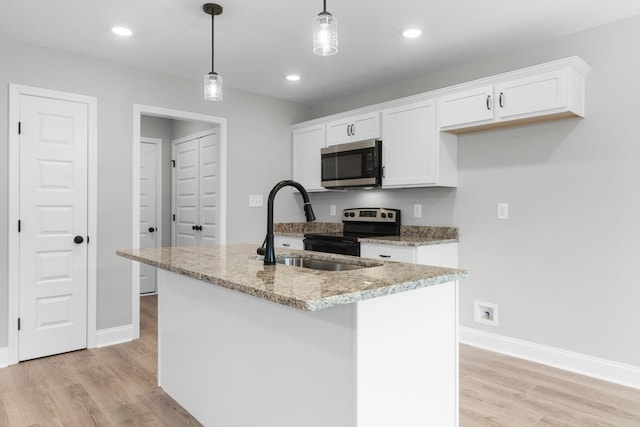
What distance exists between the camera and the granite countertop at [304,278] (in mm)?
1208

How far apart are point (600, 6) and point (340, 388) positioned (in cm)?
280

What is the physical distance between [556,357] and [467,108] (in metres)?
1.98

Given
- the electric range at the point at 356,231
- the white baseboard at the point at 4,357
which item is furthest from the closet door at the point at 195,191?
the white baseboard at the point at 4,357

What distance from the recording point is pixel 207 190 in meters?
5.01

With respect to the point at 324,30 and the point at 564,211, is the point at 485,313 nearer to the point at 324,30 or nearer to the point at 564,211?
the point at 564,211

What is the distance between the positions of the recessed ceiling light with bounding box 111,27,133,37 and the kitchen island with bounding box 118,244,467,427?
5.85 ft

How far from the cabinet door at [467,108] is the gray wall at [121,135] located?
206 centimetres

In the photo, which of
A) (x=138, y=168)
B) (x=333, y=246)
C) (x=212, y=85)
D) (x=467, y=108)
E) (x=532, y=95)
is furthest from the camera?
(x=333, y=246)

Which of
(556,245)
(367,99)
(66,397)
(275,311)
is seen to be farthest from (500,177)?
(66,397)

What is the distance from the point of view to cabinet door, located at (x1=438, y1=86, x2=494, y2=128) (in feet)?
10.3

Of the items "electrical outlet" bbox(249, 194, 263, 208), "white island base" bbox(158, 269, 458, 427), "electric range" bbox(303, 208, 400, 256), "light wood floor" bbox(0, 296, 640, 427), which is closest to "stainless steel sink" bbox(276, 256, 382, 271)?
"white island base" bbox(158, 269, 458, 427)

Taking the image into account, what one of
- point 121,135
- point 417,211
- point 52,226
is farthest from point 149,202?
point 417,211

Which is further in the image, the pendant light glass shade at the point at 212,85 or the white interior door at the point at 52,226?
the white interior door at the point at 52,226

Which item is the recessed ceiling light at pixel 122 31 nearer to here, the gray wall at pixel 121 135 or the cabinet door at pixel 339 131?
the gray wall at pixel 121 135
